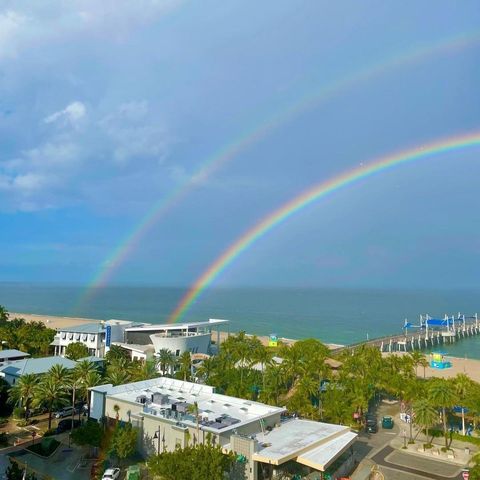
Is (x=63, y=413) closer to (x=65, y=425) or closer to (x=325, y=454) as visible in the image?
(x=65, y=425)

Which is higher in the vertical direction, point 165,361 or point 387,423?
point 165,361

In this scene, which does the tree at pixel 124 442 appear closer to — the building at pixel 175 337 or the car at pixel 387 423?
the car at pixel 387 423

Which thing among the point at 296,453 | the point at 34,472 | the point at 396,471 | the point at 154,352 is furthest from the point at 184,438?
the point at 154,352

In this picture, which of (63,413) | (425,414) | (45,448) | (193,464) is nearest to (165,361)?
(63,413)

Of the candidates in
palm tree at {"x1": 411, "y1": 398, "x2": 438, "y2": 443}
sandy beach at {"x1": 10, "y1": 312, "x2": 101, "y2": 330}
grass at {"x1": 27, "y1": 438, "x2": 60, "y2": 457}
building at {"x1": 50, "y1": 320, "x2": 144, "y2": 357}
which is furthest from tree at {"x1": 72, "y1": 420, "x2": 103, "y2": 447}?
sandy beach at {"x1": 10, "y1": 312, "x2": 101, "y2": 330}

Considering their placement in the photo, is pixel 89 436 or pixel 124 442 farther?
pixel 89 436

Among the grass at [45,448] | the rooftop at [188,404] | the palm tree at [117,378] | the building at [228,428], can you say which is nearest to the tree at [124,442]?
the building at [228,428]
